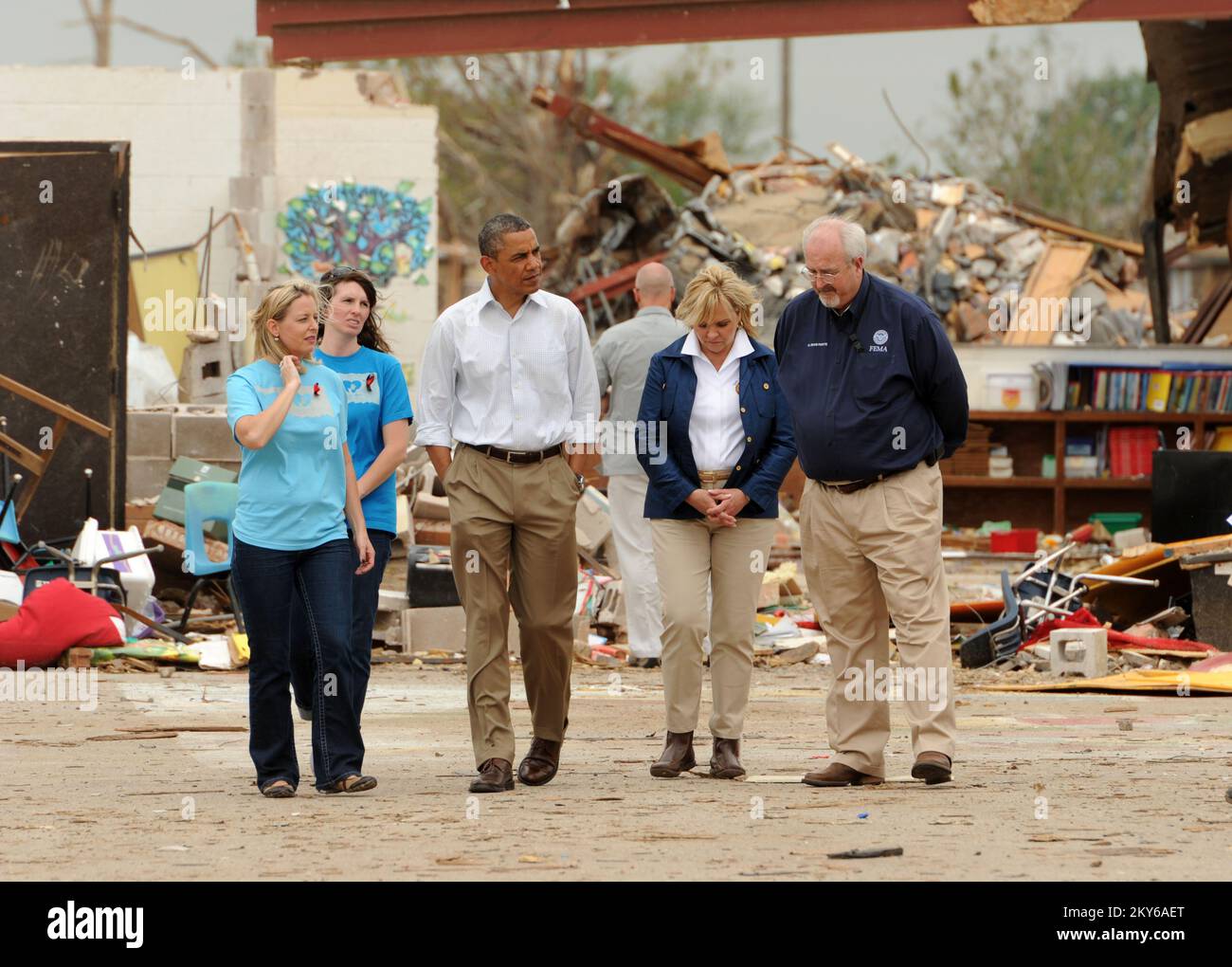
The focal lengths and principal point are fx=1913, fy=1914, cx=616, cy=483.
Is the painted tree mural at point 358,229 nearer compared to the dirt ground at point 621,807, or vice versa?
the dirt ground at point 621,807

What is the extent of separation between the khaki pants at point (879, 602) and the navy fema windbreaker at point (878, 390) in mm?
134

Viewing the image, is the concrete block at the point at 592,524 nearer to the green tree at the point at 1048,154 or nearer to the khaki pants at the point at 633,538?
the khaki pants at the point at 633,538

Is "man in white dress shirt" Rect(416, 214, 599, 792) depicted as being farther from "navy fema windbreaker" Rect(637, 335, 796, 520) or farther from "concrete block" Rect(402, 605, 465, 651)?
"concrete block" Rect(402, 605, 465, 651)

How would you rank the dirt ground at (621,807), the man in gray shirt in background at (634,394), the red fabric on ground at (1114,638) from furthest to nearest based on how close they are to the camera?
the red fabric on ground at (1114,638) → the man in gray shirt in background at (634,394) → the dirt ground at (621,807)

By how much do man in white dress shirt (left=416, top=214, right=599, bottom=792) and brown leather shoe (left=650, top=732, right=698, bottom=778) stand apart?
447 millimetres

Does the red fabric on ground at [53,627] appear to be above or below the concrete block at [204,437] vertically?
below

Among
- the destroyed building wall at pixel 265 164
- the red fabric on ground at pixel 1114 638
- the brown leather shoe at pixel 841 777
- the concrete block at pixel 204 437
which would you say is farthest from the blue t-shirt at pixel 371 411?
the destroyed building wall at pixel 265 164

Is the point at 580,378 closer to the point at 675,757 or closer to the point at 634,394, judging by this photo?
the point at 675,757

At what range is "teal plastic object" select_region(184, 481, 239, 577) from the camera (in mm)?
13109

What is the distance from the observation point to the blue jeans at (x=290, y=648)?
7129 millimetres

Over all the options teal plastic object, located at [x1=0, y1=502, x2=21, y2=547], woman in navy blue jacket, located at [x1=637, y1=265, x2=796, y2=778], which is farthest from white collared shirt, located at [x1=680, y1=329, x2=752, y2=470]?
teal plastic object, located at [x1=0, y1=502, x2=21, y2=547]

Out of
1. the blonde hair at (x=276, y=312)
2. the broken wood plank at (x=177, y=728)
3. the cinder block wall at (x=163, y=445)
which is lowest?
the broken wood plank at (x=177, y=728)

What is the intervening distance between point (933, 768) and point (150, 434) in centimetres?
986
